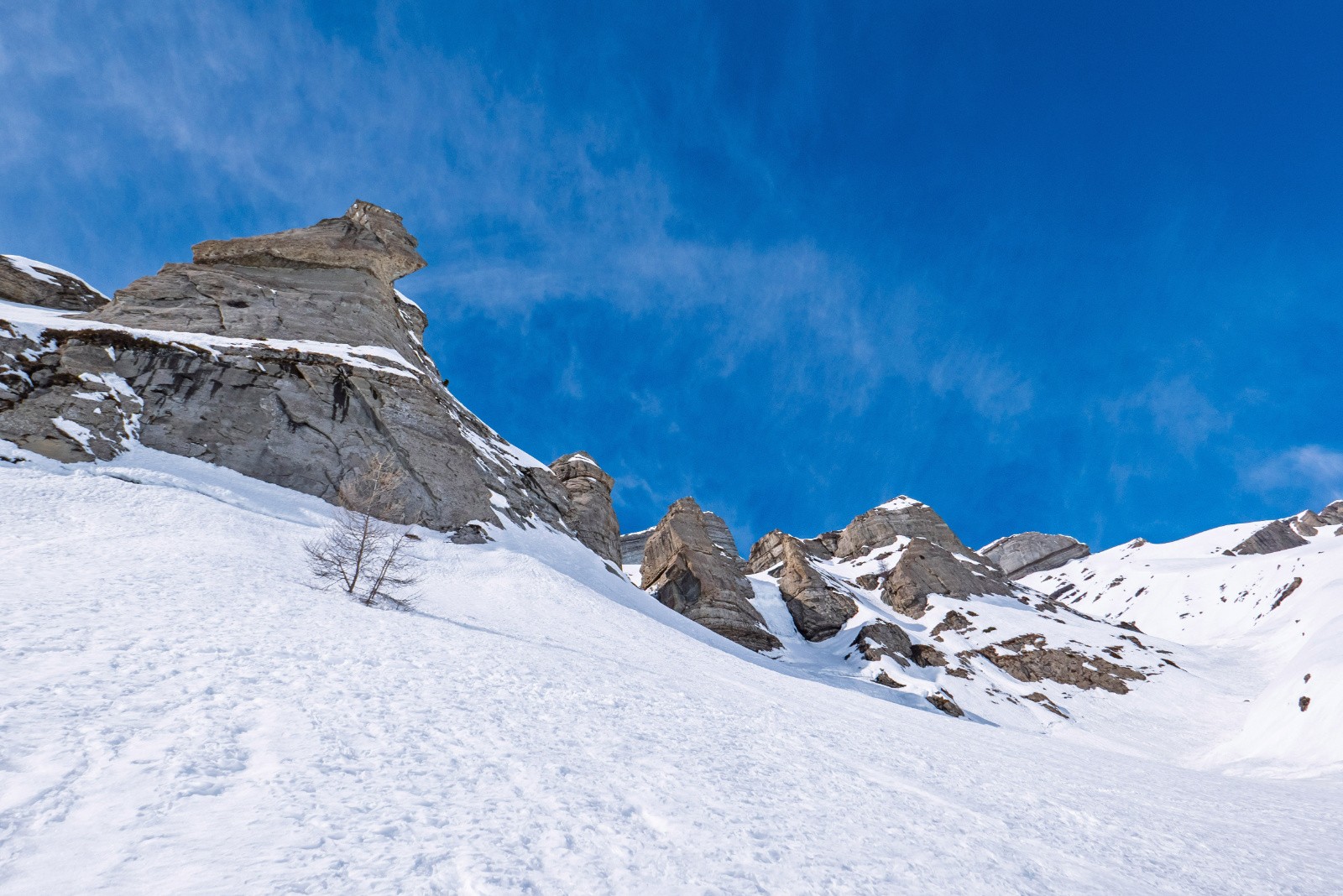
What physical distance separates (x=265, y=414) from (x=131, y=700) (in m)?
31.8

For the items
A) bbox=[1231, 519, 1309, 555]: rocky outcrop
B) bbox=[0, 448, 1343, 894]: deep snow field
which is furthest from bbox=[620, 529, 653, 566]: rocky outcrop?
bbox=[1231, 519, 1309, 555]: rocky outcrop

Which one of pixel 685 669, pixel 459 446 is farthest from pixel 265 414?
pixel 685 669

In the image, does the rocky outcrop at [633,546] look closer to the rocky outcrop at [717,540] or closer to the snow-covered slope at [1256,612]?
the rocky outcrop at [717,540]

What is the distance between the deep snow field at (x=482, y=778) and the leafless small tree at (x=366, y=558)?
255 cm

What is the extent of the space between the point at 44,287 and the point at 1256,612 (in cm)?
13533

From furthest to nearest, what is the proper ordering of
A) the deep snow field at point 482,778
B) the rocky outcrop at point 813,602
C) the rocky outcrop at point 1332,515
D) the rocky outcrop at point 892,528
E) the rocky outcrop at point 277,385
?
the rocky outcrop at point 1332,515
the rocky outcrop at point 892,528
the rocky outcrop at point 813,602
the rocky outcrop at point 277,385
the deep snow field at point 482,778

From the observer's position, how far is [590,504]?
55.2 m

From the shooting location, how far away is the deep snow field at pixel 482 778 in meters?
4.43

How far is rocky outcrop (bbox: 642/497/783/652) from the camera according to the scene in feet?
182

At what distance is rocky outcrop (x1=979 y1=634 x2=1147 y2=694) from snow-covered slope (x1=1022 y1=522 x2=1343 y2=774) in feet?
29.7

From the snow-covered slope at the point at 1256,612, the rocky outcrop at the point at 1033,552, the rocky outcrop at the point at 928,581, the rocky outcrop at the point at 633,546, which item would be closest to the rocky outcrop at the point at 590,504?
the snow-covered slope at the point at 1256,612

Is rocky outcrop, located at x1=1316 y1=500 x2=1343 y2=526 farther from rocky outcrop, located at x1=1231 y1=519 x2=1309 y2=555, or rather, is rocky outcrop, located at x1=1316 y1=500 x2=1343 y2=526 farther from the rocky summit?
the rocky summit

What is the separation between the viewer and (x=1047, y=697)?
5078cm

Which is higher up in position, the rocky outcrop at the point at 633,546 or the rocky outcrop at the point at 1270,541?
the rocky outcrop at the point at 1270,541
